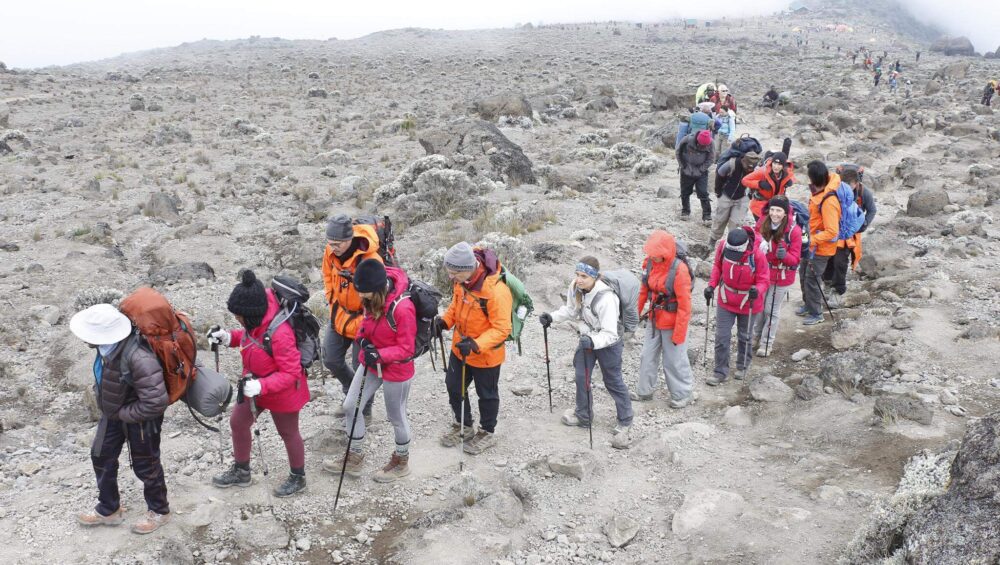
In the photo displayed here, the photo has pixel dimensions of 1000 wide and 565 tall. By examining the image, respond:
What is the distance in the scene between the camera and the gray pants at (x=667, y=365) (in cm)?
715

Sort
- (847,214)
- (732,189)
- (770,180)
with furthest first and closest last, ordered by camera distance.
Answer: (732,189), (770,180), (847,214)

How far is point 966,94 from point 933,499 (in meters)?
41.0

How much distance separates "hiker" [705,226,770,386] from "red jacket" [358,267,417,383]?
3.63m

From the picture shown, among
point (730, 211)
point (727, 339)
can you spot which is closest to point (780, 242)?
point (727, 339)

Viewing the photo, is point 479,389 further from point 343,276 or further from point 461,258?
A: point 343,276

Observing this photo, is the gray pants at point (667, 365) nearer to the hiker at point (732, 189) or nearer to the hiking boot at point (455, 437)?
the hiking boot at point (455, 437)

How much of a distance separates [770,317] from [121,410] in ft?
23.3

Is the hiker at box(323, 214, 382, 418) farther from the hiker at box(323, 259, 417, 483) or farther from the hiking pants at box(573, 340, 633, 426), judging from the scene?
the hiking pants at box(573, 340, 633, 426)

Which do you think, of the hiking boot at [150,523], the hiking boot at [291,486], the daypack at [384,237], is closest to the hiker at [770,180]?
the daypack at [384,237]

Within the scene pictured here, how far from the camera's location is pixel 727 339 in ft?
25.3

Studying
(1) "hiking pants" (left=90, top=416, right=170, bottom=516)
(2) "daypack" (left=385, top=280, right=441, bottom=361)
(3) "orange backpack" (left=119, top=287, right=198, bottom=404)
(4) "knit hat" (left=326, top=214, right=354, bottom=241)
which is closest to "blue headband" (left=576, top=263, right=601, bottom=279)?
(2) "daypack" (left=385, top=280, right=441, bottom=361)

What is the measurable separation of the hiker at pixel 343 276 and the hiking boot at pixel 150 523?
5.98ft

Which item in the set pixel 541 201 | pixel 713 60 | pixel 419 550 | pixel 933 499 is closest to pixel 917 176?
pixel 541 201

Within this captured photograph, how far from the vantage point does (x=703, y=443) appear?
6473mm
